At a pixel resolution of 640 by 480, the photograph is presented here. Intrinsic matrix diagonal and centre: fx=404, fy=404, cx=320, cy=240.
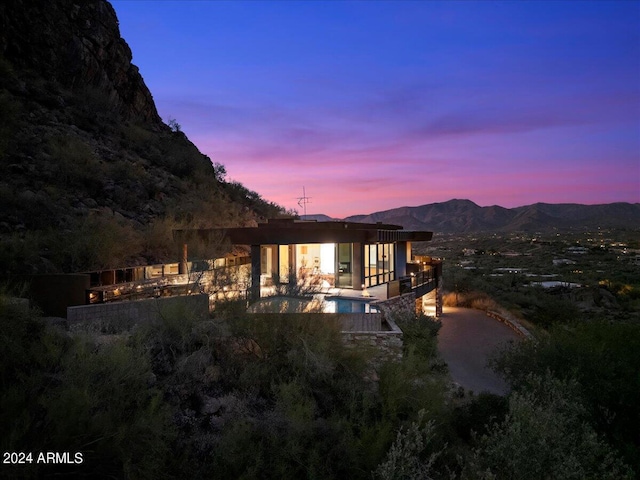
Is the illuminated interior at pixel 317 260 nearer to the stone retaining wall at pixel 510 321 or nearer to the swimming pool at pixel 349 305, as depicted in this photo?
the swimming pool at pixel 349 305

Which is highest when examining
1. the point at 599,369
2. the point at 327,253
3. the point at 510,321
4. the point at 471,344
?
the point at 327,253

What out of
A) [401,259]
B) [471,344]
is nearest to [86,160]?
[401,259]

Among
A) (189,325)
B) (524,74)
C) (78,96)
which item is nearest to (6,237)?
(189,325)

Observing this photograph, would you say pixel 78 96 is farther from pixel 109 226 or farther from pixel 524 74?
pixel 524 74

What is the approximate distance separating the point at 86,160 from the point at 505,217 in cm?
14263

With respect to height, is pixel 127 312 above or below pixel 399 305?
above

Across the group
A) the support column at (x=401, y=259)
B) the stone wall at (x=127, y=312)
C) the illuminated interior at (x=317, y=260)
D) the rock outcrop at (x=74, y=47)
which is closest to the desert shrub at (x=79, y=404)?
the stone wall at (x=127, y=312)

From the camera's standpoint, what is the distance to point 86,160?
19125 mm

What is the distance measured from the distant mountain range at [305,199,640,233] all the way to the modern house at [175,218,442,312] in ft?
321

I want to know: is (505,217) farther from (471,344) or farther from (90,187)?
(90,187)

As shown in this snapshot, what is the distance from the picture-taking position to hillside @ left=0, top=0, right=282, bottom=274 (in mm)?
13047

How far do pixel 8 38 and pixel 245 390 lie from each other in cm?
2652

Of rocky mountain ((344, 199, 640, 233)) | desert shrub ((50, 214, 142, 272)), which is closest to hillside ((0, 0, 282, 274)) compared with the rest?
desert shrub ((50, 214, 142, 272))

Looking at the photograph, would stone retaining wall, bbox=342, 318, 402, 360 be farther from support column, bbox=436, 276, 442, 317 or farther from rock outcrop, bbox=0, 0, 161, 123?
rock outcrop, bbox=0, 0, 161, 123
